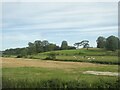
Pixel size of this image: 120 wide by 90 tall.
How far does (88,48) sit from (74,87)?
7290cm

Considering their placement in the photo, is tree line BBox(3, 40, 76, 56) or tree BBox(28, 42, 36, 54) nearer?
tree line BBox(3, 40, 76, 56)

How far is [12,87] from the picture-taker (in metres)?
11.3

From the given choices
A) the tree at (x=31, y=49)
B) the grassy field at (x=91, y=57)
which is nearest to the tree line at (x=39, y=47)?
the tree at (x=31, y=49)

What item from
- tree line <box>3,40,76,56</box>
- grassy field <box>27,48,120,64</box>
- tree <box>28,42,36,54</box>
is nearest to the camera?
grassy field <box>27,48,120,64</box>

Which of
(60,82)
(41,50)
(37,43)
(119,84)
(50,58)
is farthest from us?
(41,50)

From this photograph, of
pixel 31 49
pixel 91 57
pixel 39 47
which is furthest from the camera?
pixel 39 47

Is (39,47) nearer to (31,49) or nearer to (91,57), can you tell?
(31,49)

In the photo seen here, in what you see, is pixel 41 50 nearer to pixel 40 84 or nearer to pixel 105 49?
pixel 105 49

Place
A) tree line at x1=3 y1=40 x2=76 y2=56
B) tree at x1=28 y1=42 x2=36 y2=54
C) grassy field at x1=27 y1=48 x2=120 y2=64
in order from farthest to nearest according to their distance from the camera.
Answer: tree at x1=28 y1=42 x2=36 y2=54 < tree line at x1=3 y1=40 x2=76 y2=56 < grassy field at x1=27 y1=48 x2=120 y2=64

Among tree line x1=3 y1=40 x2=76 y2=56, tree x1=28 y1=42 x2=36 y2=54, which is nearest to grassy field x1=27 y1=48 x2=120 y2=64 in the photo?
tree line x1=3 y1=40 x2=76 y2=56

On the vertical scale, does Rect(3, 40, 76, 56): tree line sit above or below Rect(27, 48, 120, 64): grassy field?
above

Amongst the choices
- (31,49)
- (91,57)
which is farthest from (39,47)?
(91,57)

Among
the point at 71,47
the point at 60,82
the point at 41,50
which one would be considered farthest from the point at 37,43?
the point at 60,82

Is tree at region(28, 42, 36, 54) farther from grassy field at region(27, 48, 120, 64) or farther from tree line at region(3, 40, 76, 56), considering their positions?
grassy field at region(27, 48, 120, 64)
